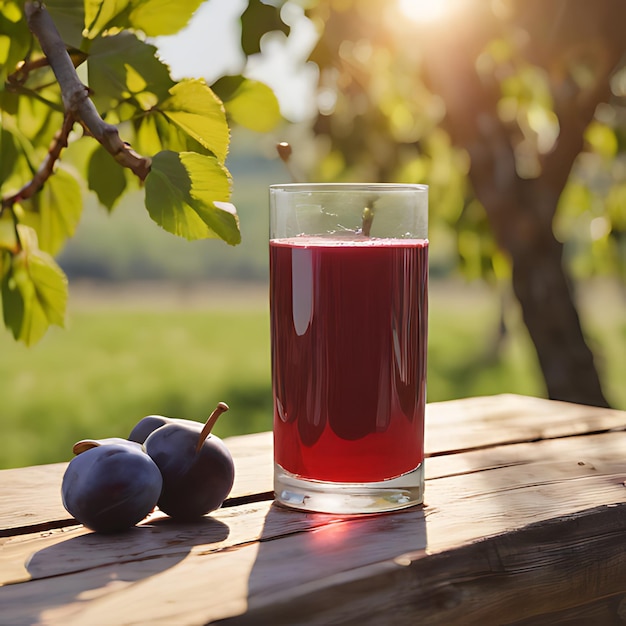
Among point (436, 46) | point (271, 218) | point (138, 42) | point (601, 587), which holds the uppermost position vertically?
point (436, 46)

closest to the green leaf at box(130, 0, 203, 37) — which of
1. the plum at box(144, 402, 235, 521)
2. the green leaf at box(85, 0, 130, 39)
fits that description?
the green leaf at box(85, 0, 130, 39)

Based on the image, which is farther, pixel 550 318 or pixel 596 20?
pixel 550 318

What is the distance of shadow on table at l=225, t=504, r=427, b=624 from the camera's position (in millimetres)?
816

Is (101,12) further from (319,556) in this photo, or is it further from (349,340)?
(319,556)

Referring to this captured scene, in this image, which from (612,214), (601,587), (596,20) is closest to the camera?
(601,587)

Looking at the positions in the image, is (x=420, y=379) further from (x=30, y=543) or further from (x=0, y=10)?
(x=0, y=10)

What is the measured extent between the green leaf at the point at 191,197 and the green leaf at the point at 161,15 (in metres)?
0.23

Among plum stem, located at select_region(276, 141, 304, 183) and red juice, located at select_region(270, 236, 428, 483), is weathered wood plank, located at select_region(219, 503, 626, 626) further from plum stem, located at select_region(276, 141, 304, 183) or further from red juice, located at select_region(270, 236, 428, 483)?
plum stem, located at select_region(276, 141, 304, 183)

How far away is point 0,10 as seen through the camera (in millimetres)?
1130

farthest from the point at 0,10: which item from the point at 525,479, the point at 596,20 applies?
the point at 596,20

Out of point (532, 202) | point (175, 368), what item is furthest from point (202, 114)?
point (175, 368)

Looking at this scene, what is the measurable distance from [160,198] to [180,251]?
758 inches

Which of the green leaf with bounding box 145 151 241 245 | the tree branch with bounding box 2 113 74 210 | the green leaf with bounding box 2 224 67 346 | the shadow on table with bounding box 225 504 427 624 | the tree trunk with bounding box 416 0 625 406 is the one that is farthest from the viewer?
the tree trunk with bounding box 416 0 625 406

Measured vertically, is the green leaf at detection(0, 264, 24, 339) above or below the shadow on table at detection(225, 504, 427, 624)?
above
